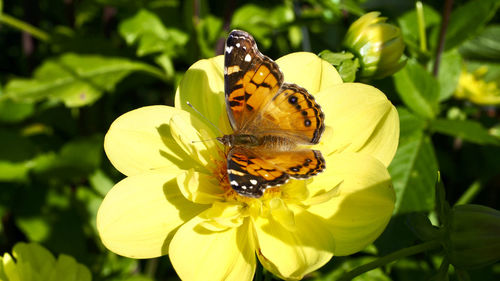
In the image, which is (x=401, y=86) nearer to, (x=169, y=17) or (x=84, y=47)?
(x=169, y=17)

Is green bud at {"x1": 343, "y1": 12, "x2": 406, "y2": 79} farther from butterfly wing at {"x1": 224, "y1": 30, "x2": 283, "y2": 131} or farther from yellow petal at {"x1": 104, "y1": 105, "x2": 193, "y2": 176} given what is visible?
yellow petal at {"x1": 104, "y1": 105, "x2": 193, "y2": 176}

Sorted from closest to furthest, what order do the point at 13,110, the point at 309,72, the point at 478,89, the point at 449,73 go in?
the point at 309,72 → the point at 449,73 → the point at 13,110 → the point at 478,89

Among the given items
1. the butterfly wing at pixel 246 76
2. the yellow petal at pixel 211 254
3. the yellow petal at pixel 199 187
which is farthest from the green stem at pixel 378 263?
the butterfly wing at pixel 246 76

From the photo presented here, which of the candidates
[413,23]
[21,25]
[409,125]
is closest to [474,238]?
[409,125]

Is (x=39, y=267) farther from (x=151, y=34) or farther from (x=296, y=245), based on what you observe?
(x=151, y=34)

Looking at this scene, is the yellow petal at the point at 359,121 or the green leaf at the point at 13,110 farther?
the green leaf at the point at 13,110

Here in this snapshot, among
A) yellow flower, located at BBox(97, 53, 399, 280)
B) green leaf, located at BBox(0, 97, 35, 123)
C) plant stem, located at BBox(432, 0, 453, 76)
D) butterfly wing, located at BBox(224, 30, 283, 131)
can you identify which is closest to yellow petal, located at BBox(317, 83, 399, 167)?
yellow flower, located at BBox(97, 53, 399, 280)

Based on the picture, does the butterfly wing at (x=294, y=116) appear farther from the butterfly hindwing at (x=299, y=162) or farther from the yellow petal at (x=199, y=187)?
the yellow petal at (x=199, y=187)
